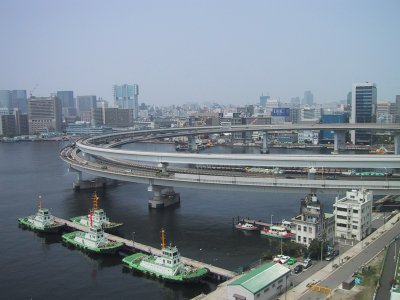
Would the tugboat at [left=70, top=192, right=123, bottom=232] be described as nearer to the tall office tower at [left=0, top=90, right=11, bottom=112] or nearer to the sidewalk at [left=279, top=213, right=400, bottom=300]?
the sidewalk at [left=279, top=213, right=400, bottom=300]

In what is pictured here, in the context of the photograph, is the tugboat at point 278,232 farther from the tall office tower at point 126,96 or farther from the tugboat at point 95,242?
the tall office tower at point 126,96

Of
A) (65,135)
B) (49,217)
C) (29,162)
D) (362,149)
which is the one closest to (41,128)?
(65,135)

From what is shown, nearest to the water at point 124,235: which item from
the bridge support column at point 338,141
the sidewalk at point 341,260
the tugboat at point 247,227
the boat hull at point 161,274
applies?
the boat hull at point 161,274

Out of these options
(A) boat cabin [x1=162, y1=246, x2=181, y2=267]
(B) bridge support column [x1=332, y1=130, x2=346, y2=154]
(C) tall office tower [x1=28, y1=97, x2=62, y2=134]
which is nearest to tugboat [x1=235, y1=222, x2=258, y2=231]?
(A) boat cabin [x1=162, y1=246, x2=181, y2=267]

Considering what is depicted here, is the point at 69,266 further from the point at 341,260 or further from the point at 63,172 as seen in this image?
the point at 63,172

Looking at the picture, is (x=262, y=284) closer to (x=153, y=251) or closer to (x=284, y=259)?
(x=284, y=259)

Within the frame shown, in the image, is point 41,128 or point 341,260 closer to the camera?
point 341,260
